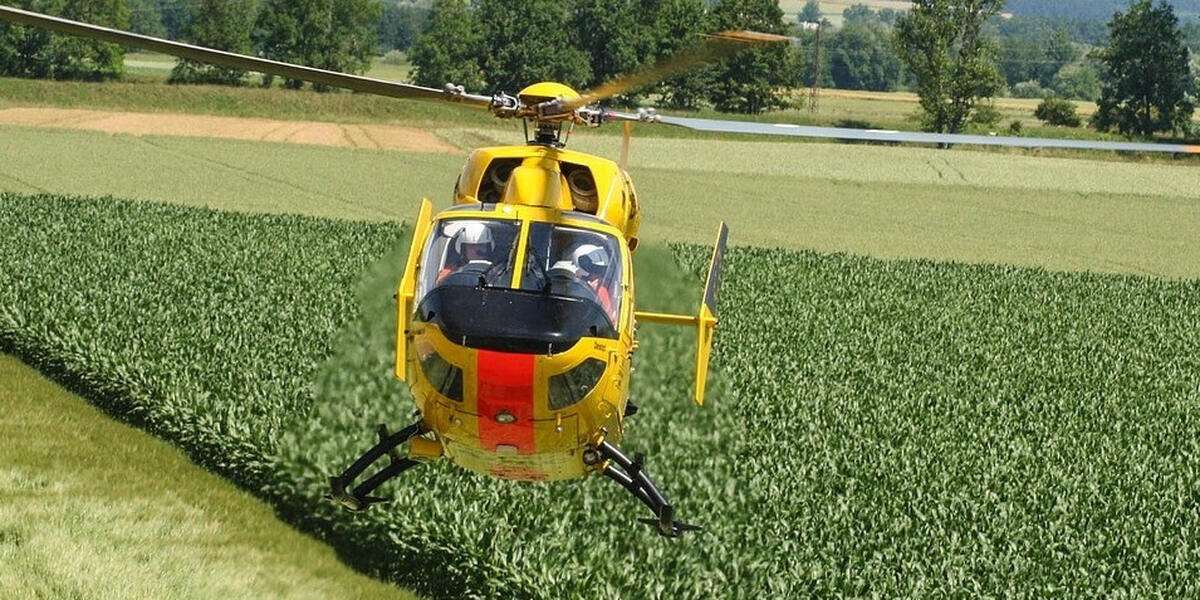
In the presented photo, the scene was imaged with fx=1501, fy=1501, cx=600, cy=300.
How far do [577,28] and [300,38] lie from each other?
18958mm

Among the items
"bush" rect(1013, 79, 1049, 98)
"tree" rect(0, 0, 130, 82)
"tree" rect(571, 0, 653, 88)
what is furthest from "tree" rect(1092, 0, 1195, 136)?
"bush" rect(1013, 79, 1049, 98)

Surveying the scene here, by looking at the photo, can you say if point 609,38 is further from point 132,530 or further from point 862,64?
point 862,64

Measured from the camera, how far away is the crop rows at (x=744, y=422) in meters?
16.6

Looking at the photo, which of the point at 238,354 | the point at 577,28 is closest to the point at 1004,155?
the point at 577,28

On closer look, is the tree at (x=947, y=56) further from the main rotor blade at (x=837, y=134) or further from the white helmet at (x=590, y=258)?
the white helmet at (x=590, y=258)

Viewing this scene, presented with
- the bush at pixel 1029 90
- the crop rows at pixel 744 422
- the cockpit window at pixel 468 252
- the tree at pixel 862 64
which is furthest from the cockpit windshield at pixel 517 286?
the bush at pixel 1029 90

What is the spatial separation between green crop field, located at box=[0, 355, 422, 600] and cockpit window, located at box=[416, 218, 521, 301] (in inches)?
346

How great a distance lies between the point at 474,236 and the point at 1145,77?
327 feet

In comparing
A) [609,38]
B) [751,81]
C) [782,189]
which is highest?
[609,38]

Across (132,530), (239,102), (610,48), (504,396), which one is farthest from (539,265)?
(610,48)

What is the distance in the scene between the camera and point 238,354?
2517 centimetres

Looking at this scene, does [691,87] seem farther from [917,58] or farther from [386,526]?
[386,526]

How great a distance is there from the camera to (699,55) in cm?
854

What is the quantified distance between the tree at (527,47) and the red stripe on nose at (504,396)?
244 ft
